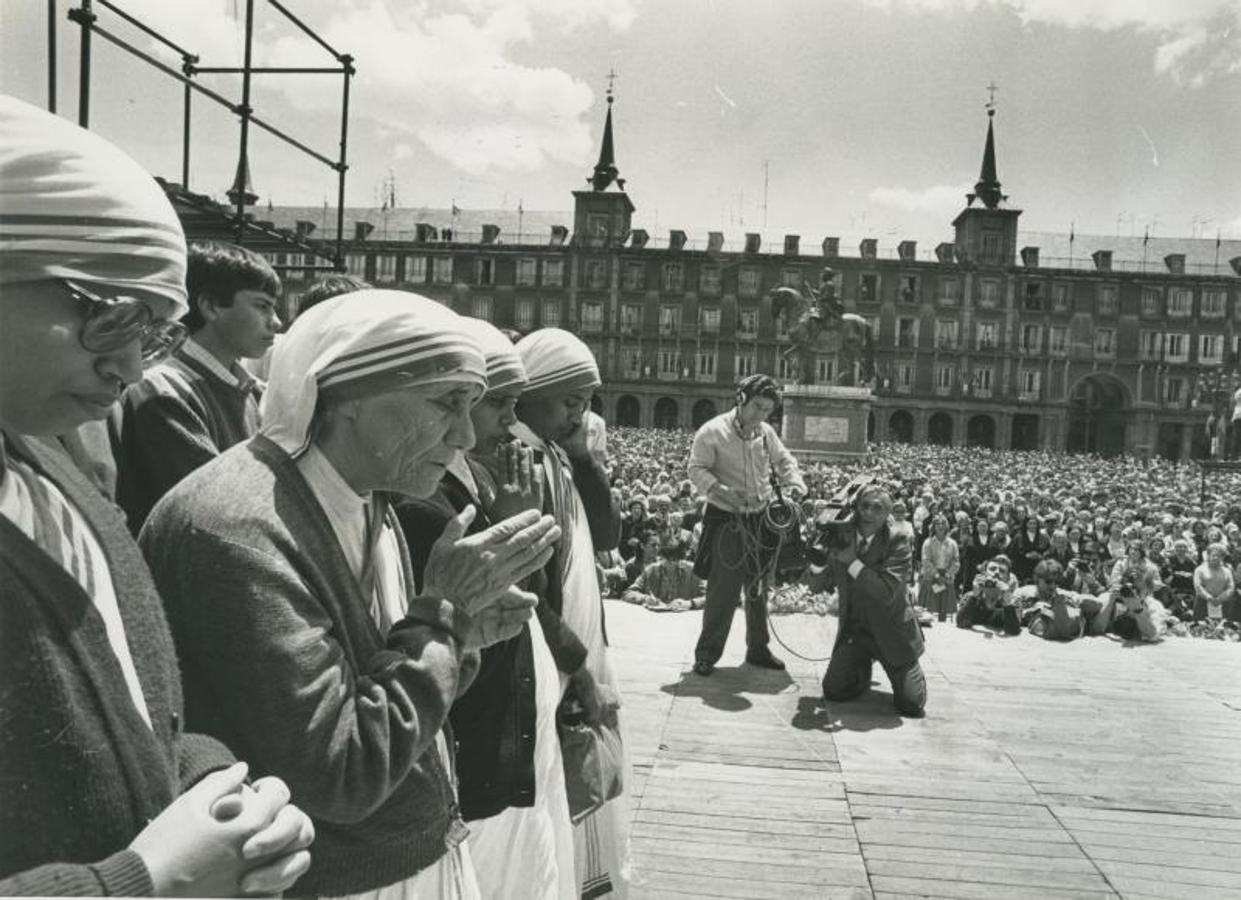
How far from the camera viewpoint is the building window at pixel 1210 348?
177 ft

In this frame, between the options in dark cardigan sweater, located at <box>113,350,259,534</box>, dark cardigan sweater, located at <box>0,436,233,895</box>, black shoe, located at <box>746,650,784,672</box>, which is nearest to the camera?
dark cardigan sweater, located at <box>0,436,233,895</box>

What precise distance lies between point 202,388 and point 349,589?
1.36 metres

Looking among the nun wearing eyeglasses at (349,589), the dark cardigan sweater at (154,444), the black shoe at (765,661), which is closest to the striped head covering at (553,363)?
the dark cardigan sweater at (154,444)

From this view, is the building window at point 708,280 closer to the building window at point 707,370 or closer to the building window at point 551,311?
the building window at point 707,370

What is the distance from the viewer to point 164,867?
104cm

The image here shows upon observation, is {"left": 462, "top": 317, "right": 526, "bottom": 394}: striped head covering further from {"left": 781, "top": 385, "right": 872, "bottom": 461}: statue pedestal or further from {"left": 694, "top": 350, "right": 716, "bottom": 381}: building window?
{"left": 694, "top": 350, "right": 716, "bottom": 381}: building window

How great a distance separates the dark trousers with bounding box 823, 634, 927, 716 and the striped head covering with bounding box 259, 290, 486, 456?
14.5 feet

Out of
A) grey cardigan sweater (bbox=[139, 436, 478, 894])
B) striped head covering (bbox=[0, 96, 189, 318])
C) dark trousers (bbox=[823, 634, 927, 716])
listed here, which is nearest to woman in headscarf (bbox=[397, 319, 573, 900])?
grey cardigan sweater (bbox=[139, 436, 478, 894])

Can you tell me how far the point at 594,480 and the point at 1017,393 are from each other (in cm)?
5631

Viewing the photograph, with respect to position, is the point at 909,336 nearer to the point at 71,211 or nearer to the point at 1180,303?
the point at 1180,303

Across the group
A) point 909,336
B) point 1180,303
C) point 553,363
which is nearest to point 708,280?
point 909,336

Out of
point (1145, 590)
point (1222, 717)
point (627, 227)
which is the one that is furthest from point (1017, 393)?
point (1222, 717)

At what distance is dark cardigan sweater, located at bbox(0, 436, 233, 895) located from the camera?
99 cm

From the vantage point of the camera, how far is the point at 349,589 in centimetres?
153
